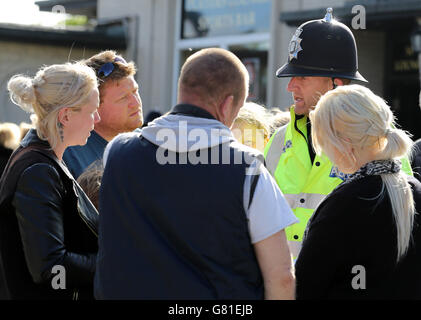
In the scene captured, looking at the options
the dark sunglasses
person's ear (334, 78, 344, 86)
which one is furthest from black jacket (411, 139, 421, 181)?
the dark sunglasses

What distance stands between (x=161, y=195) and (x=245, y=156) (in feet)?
1.04

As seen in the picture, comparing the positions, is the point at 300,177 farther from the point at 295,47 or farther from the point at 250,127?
the point at 295,47

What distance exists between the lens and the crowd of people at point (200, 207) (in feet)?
7.27

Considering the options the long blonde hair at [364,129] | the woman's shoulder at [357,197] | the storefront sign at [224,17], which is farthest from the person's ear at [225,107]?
the storefront sign at [224,17]

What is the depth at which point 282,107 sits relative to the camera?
9852 millimetres

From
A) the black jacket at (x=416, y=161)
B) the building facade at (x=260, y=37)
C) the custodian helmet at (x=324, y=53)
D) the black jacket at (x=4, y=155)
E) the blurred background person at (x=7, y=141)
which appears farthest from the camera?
the building facade at (x=260, y=37)

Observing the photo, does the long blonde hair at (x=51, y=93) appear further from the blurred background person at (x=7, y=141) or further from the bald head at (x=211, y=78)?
the blurred background person at (x=7, y=141)

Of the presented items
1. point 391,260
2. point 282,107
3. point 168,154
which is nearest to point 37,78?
point 168,154

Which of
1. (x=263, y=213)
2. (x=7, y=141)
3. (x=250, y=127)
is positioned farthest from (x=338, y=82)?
(x=7, y=141)

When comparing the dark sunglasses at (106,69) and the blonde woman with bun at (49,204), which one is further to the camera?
the dark sunglasses at (106,69)

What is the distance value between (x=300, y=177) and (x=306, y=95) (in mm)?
451

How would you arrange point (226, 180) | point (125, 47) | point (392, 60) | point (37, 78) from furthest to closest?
point (125, 47) → point (392, 60) → point (37, 78) → point (226, 180)

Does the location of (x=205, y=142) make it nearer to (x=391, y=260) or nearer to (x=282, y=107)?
(x=391, y=260)

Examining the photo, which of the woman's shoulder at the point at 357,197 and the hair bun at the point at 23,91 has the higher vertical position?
the hair bun at the point at 23,91
